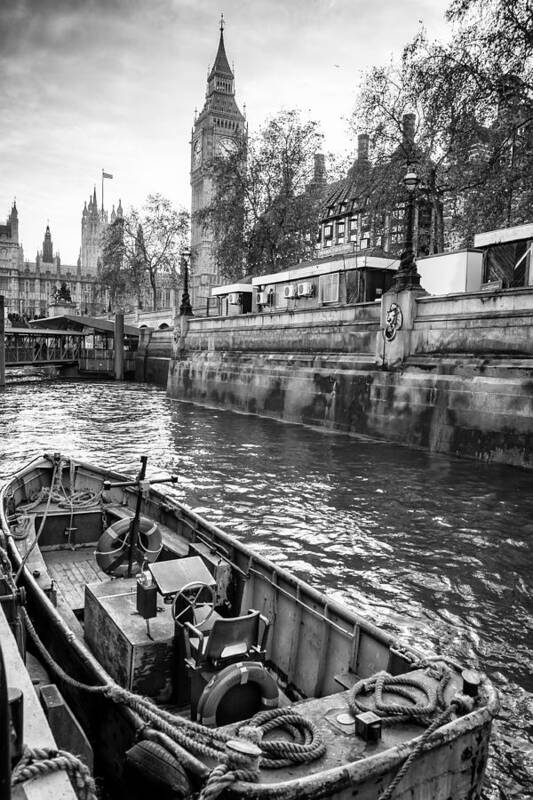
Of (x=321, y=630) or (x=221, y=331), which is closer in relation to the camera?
(x=321, y=630)

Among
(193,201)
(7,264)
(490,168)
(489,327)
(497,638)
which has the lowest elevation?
(497,638)

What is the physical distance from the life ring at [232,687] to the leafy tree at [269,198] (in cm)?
4489

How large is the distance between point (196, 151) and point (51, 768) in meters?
141

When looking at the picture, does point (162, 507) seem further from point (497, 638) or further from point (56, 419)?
point (56, 419)

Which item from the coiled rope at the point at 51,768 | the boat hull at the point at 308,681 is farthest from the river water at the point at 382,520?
the coiled rope at the point at 51,768

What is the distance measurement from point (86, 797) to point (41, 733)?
0.49 metres

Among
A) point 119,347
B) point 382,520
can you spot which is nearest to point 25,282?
point 119,347

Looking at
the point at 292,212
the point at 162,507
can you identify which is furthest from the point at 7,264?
the point at 162,507

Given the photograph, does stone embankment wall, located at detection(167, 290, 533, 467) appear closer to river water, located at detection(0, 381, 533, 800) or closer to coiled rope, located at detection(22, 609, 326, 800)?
river water, located at detection(0, 381, 533, 800)

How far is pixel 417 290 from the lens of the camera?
21.3 m

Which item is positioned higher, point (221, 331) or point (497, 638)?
point (221, 331)

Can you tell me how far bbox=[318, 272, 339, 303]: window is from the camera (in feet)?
110

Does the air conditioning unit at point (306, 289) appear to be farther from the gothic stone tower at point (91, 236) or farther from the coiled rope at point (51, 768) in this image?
the gothic stone tower at point (91, 236)

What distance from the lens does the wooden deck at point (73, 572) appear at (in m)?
8.05
